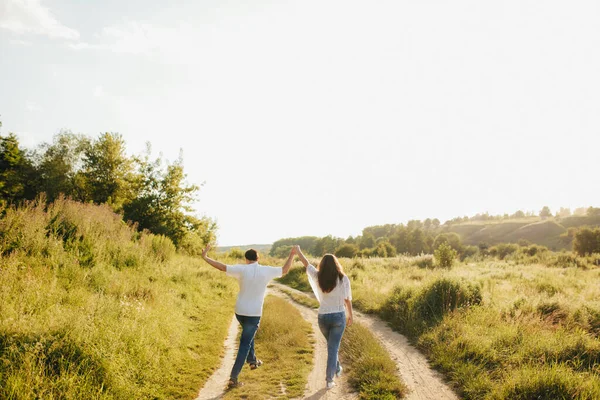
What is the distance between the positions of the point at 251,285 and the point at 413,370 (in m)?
4.27

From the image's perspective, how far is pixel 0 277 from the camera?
7.16m

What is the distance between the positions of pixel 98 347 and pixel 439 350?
7.54 m

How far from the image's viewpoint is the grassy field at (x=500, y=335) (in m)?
6.14

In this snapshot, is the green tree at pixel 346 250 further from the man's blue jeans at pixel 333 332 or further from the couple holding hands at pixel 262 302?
the couple holding hands at pixel 262 302

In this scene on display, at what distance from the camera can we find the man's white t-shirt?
21.8 ft

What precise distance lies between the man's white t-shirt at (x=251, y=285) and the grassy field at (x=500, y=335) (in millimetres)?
4283

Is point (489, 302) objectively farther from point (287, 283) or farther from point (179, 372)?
point (287, 283)

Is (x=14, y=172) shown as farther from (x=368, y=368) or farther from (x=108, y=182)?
(x=368, y=368)

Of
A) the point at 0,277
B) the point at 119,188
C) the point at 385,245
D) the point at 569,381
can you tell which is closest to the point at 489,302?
the point at 569,381

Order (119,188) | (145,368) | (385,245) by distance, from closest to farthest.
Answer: (145,368)
(119,188)
(385,245)

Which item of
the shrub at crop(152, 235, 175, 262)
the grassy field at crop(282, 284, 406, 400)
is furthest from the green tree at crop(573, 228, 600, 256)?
the shrub at crop(152, 235, 175, 262)

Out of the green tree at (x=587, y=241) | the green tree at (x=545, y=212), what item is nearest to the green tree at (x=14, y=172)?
the green tree at (x=587, y=241)

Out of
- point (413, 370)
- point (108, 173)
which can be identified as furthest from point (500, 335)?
point (108, 173)

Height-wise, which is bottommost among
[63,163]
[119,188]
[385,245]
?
[385,245]
